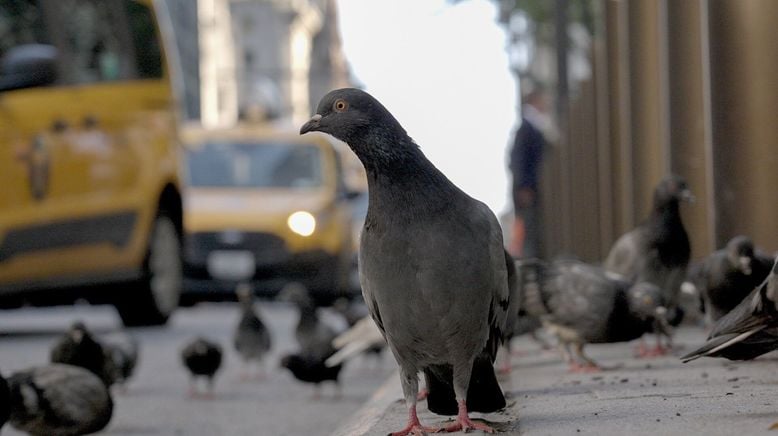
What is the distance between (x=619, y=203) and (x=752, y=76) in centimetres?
741

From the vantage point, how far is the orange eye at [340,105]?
565cm

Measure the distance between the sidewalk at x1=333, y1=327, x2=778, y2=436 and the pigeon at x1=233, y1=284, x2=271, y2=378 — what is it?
3.25m

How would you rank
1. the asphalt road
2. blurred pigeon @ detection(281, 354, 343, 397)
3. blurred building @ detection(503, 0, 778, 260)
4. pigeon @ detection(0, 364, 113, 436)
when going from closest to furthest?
1. pigeon @ detection(0, 364, 113, 436)
2. the asphalt road
3. blurred building @ detection(503, 0, 778, 260)
4. blurred pigeon @ detection(281, 354, 343, 397)

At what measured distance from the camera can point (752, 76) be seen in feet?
32.8

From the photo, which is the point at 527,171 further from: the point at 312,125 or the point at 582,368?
the point at 312,125

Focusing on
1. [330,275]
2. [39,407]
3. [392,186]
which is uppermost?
[392,186]

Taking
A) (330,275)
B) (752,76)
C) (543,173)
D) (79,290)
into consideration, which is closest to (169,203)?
(79,290)

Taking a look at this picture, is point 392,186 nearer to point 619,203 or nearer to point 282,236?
point 619,203

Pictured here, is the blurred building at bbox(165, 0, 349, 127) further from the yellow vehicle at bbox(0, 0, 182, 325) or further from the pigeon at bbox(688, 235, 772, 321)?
the pigeon at bbox(688, 235, 772, 321)

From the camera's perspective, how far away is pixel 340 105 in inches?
223

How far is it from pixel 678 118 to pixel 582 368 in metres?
4.46

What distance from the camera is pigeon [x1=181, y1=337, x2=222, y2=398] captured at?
10469 millimetres

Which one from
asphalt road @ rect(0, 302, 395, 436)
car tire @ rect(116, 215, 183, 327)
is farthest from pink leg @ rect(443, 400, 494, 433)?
car tire @ rect(116, 215, 183, 327)

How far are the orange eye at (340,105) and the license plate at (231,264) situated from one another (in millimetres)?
15443
